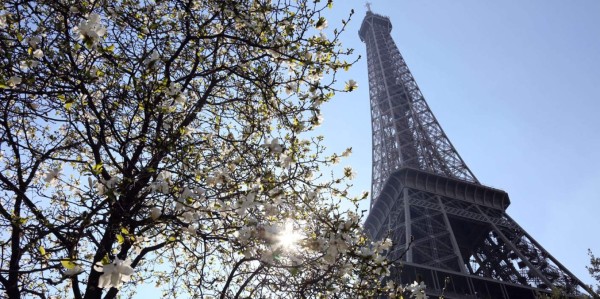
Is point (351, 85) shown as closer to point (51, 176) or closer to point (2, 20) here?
point (51, 176)

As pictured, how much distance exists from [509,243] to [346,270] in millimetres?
31664

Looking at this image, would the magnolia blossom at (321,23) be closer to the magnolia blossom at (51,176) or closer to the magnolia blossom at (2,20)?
the magnolia blossom at (51,176)

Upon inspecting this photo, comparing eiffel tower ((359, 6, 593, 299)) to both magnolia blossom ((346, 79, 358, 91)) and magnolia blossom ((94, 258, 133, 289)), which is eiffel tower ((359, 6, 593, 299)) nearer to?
magnolia blossom ((346, 79, 358, 91))

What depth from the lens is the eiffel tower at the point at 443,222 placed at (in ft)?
86.7

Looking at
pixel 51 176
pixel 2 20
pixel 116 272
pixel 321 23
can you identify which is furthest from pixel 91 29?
pixel 321 23

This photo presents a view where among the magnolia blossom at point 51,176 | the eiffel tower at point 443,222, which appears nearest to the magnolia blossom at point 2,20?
the magnolia blossom at point 51,176

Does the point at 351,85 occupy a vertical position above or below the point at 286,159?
above

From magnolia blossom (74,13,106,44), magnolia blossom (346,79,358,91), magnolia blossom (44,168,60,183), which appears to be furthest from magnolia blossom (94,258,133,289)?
magnolia blossom (346,79,358,91)

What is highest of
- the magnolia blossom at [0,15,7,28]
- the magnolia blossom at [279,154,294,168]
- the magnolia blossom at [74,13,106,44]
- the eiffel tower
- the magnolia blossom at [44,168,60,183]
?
the eiffel tower

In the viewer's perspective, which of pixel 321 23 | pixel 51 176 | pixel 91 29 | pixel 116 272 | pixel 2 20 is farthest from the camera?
pixel 321 23

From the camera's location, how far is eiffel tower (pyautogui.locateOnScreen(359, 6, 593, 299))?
2644cm

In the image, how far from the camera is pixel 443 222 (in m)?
33.9

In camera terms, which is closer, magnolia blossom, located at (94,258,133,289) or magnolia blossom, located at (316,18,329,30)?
magnolia blossom, located at (94,258,133,289)

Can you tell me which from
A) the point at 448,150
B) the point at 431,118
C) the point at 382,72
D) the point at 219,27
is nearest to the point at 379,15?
the point at 382,72
